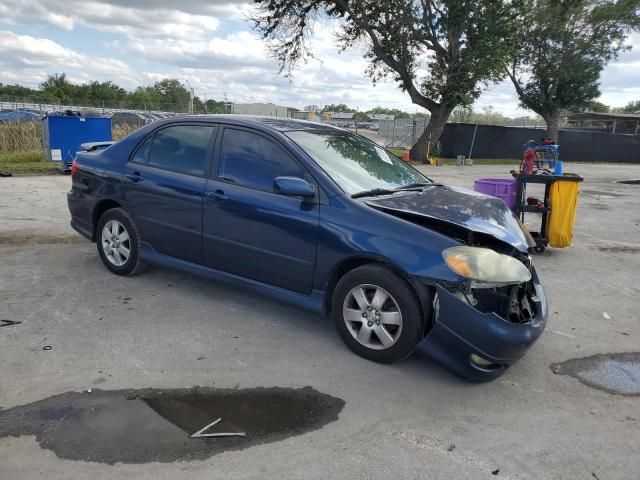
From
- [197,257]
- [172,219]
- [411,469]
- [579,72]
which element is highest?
[579,72]

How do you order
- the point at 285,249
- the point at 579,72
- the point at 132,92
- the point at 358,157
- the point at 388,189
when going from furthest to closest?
the point at 132,92 → the point at 579,72 → the point at 358,157 → the point at 388,189 → the point at 285,249

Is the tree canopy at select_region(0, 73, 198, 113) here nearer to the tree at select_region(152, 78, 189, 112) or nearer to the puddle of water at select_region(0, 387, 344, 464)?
the tree at select_region(152, 78, 189, 112)

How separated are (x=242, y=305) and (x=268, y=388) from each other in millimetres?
1456

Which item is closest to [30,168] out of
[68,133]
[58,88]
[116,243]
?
[68,133]

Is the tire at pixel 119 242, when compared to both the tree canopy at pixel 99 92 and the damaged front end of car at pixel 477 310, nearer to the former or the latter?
the damaged front end of car at pixel 477 310

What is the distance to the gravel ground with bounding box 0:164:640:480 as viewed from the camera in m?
2.68

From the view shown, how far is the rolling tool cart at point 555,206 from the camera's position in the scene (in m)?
6.91

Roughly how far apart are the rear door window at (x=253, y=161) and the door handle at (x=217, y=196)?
4.9 inches

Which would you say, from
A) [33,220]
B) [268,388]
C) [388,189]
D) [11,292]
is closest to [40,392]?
[268,388]

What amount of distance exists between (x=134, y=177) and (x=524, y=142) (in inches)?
1133

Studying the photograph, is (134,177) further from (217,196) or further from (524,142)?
(524,142)

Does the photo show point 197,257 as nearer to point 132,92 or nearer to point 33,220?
point 33,220

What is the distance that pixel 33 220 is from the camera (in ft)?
26.1

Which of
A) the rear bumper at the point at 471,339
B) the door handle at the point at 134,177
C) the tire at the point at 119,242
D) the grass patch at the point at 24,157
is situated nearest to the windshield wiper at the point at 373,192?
the rear bumper at the point at 471,339
